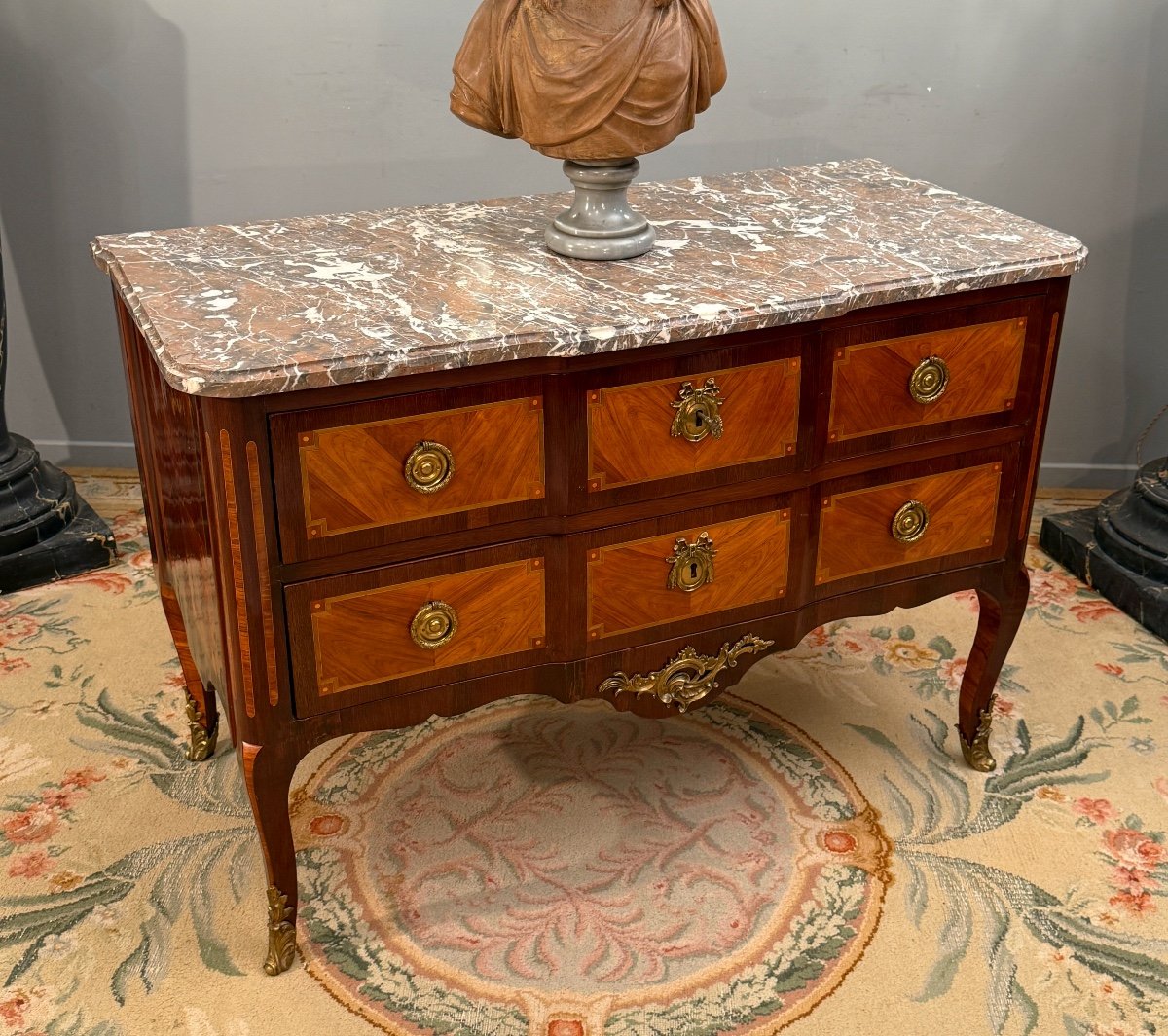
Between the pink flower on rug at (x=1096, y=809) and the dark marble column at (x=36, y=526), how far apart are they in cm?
219

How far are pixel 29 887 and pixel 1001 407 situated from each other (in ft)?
5.85

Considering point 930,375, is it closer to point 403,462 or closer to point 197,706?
point 403,462

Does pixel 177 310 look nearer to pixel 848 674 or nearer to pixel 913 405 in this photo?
pixel 913 405

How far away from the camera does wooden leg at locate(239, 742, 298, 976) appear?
201 cm

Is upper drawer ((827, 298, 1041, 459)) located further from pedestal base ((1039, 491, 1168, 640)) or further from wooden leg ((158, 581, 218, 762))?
wooden leg ((158, 581, 218, 762))

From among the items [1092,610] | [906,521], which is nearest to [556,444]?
[906,521]

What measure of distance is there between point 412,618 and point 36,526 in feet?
5.11

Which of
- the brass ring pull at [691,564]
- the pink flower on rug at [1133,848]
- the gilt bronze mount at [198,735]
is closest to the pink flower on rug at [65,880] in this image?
the gilt bronze mount at [198,735]

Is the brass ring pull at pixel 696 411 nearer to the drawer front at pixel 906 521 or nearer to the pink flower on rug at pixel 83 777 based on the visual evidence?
the drawer front at pixel 906 521

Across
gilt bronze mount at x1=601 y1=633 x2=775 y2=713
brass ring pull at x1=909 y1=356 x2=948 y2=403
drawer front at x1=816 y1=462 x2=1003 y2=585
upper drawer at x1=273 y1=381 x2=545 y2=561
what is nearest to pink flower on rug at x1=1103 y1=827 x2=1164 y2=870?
drawer front at x1=816 y1=462 x2=1003 y2=585

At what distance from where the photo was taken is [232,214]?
3381mm

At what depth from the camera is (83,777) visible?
102 inches

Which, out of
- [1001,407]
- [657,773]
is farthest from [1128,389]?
[657,773]

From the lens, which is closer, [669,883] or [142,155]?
[669,883]
